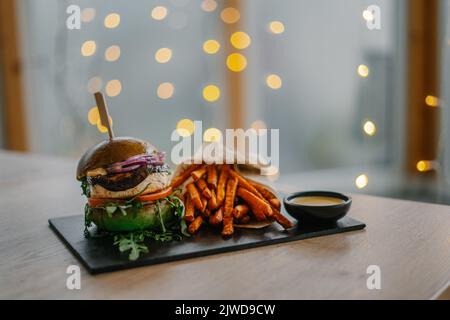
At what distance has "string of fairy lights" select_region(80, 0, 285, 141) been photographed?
3.40 meters

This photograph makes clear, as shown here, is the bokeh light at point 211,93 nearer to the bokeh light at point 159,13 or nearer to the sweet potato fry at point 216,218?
the bokeh light at point 159,13

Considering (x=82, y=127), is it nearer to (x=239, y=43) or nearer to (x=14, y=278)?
(x=239, y=43)

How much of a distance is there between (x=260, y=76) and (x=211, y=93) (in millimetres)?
357

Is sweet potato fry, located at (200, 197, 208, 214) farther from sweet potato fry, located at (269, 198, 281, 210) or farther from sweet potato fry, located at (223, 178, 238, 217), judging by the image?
sweet potato fry, located at (269, 198, 281, 210)

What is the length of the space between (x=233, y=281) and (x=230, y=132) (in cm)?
246

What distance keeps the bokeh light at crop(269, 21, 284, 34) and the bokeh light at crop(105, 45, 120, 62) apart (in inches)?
41.0

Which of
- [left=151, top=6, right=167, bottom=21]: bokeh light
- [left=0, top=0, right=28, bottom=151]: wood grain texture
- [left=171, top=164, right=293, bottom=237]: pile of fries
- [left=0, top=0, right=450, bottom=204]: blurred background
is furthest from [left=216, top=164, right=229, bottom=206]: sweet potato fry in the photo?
[left=0, top=0, right=28, bottom=151]: wood grain texture

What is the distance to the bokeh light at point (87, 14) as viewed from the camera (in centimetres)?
345

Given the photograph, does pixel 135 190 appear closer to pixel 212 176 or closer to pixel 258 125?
pixel 212 176

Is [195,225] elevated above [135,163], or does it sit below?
below

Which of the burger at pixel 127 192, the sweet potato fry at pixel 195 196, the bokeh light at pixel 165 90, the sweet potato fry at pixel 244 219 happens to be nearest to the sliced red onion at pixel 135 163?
the burger at pixel 127 192

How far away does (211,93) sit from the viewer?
354 centimetres

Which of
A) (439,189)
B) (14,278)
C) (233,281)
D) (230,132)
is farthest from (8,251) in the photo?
(439,189)

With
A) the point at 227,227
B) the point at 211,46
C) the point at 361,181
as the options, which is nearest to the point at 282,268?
the point at 227,227
